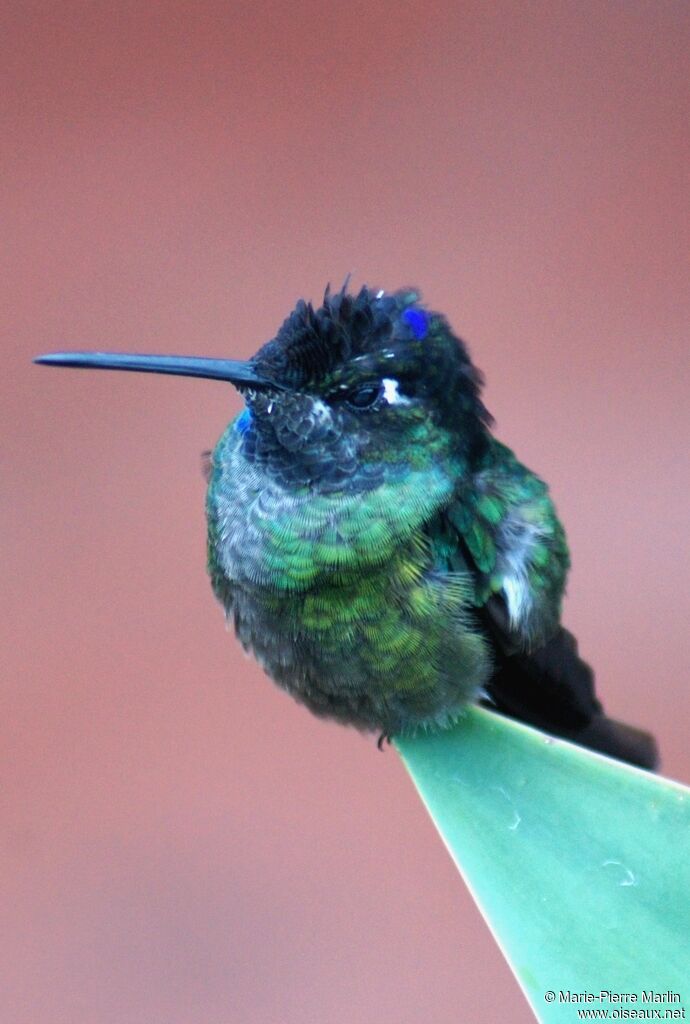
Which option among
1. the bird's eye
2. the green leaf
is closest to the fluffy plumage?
the bird's eye

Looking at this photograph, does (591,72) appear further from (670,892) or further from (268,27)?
(670,892)

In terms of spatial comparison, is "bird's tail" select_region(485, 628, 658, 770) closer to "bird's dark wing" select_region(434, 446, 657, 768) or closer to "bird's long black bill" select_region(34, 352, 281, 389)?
"bird's dark wing" select_region(434, 446, 657, 768)

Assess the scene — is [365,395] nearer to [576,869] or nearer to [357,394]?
[357,394]

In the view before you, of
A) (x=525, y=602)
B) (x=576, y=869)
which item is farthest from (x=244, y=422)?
(x=576, y=869)

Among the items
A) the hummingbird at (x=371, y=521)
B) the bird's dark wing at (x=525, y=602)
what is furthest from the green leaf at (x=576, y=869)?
the bird's dark wing at (x=525, y=602)

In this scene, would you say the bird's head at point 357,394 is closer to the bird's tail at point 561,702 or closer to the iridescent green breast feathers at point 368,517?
the iridescent green breast feathers at point 368,517

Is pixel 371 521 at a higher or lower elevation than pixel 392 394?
lower
